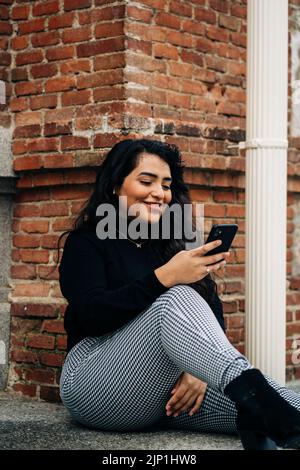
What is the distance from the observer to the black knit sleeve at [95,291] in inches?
123

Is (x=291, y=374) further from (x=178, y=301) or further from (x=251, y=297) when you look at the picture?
(x=178, y=301)

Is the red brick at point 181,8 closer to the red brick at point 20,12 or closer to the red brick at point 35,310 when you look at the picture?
the red brick at point 20,12

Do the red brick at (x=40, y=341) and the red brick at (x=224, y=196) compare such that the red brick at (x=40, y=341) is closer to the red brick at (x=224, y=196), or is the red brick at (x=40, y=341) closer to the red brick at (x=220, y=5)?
the red brick at (x=224, y=196)

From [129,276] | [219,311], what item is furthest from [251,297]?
[129,276]

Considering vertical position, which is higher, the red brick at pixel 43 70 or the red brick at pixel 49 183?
the red brick at pixel 43 70

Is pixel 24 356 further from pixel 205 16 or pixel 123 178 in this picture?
pixel 205 16

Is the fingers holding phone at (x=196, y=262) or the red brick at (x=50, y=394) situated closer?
the fingers holding phone at (x=196, y=262)

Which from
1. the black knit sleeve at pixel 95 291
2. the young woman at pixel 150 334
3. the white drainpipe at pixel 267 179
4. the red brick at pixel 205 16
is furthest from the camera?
the red brick at pixel 205 16

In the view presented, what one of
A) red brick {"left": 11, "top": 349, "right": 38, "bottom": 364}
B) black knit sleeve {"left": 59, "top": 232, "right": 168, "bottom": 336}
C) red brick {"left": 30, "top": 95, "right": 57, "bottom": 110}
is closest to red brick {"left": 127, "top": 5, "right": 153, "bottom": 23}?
red brick {"left": 30, "top": 95, "right": 57, "bottom": 110}

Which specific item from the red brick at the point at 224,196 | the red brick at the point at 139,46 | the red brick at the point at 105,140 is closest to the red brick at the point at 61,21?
the red brick at the point at 139,46

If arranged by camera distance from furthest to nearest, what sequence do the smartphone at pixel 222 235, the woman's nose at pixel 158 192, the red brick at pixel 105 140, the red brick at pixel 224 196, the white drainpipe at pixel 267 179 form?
the red brick at pixel 224 196 → the red brick at pixel 105 140 → the white drainpipe at pixel 267 179 → the woman's nose at pixel 158 192 → the smartphone at pixel 222 235

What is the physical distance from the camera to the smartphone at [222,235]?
3.00 metres

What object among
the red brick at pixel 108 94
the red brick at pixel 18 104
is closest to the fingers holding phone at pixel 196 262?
the red brick at pixel 108 94

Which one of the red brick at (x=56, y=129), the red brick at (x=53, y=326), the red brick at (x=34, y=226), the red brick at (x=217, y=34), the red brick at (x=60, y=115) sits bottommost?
the red brick at (x=53, y=326)
